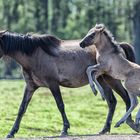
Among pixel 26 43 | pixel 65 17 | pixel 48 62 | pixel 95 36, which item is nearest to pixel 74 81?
pixel 48 62

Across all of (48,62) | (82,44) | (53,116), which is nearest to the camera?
(82,44)

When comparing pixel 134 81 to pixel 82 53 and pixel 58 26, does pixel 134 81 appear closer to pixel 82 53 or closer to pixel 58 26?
pixel 82 53

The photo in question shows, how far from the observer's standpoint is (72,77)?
12953 millimetres

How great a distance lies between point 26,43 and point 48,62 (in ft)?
2.02

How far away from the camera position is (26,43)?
42.1ft

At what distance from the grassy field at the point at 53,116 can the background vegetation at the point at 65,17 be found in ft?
161

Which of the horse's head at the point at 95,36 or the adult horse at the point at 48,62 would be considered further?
the adult horse at the point at 48,62

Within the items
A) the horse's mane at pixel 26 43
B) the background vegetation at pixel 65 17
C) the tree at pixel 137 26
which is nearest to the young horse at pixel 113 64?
the horse's mane at pixel 26 43

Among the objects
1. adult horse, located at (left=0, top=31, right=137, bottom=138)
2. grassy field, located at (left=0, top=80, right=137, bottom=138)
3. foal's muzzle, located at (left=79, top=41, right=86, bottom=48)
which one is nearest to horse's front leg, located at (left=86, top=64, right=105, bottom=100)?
foal's muzzle, located at (left=79, top=41, right=86, bottom=48)

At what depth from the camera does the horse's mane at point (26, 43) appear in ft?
41.9

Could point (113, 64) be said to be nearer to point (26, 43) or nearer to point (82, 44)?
point (82, 44)

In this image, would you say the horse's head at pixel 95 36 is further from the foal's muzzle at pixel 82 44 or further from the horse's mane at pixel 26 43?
the horse's mane at pixel 26 43

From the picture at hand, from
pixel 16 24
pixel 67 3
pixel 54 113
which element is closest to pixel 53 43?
pixel 54 113

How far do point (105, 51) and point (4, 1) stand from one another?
70668 millimetres
